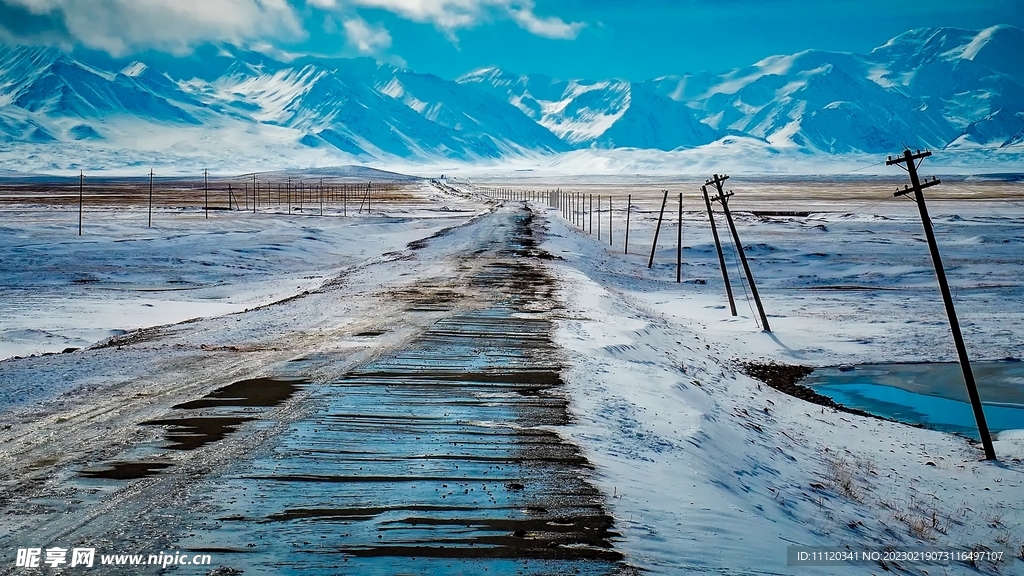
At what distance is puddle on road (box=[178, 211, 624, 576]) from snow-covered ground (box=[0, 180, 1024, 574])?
0.53 m

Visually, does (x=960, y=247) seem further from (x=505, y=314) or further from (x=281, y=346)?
(x=281, y=346)

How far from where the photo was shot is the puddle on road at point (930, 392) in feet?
55.3

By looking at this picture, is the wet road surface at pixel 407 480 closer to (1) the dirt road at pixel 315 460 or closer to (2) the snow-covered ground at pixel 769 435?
(1) the dirt road at pixel 315 460

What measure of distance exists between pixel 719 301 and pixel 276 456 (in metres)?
25.9

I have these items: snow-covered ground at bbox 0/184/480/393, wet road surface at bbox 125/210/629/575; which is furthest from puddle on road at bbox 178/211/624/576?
snow-covered ground at bbox 0/184/480/393

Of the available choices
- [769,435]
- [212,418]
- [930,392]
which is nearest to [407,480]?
[212,418]

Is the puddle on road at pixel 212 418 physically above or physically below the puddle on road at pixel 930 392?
above

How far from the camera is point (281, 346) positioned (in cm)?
1484

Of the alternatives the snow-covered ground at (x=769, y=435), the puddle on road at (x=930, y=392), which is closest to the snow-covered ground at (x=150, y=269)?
the snow-covered ground at (x=769, y=435)

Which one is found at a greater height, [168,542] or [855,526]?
[168,542]

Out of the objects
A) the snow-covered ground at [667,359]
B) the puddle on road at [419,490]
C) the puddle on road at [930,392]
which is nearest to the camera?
the puddle on road at [419,490]

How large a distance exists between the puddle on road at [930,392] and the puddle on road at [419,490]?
29.7 feet

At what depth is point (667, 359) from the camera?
17.2 meters

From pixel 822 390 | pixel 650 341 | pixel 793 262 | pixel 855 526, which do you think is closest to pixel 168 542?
pixel 855 526
